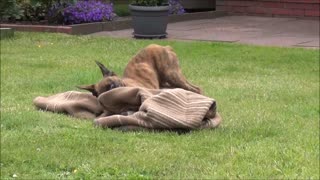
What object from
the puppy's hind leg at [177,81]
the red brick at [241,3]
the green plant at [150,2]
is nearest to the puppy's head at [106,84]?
the puppy's hind leg at [177,81]

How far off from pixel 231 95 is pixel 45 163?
11.4 feet

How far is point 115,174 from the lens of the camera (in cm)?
528

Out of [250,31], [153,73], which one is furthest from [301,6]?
[153,73]

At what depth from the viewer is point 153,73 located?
282 inches

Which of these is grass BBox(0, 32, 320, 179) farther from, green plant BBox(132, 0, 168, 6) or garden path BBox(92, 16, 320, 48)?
green plant BBox(132, 0, 168, 6)

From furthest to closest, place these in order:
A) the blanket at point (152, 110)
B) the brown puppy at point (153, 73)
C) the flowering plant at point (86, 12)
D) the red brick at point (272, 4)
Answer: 1. the red brick at point (272, 4)
2. the flowering plant at point (86, 12)
3. the brown puppy at point (153, 73)
4. the blanket at point (152, 110)

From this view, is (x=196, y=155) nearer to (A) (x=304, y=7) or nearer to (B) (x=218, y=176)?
(B) (x=218, y=176)

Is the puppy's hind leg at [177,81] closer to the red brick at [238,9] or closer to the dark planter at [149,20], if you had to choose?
the dark planter at [149,20]

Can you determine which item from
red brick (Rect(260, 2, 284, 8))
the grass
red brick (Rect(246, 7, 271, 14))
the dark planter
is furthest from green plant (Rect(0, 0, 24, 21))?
red brick (Rect(246, 7, 271, 14))

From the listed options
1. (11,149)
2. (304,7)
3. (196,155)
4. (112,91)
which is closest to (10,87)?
(112,91)

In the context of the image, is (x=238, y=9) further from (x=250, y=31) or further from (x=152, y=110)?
(x=152, y=110)

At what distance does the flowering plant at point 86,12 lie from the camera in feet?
50.5

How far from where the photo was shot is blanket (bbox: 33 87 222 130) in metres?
6.36

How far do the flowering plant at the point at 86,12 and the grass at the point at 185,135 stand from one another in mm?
4298
